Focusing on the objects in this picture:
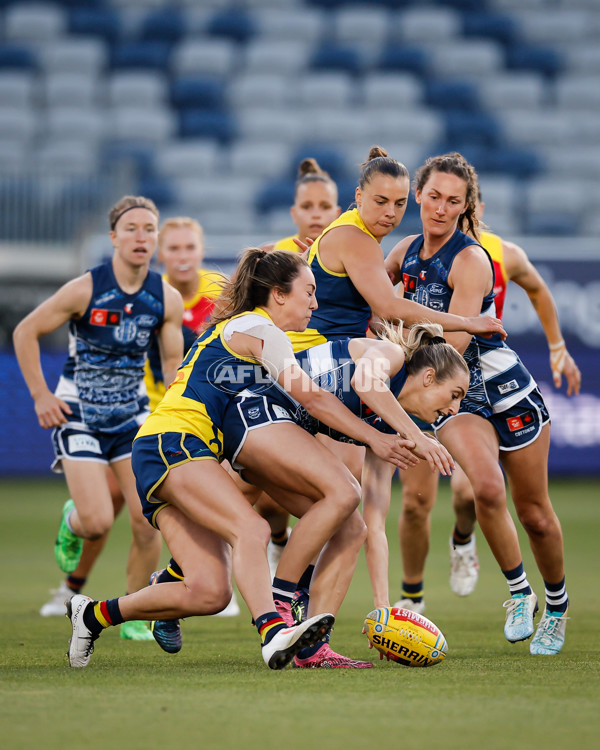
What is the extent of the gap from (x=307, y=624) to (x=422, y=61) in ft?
57.4

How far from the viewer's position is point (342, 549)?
472 centimetres

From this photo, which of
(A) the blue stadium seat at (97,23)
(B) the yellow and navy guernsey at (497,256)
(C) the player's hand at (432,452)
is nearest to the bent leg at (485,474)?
(C) the player's hand at (432,452)

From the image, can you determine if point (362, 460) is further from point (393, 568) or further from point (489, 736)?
point (393, 568)

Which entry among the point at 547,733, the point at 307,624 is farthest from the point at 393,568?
the point at 547,733

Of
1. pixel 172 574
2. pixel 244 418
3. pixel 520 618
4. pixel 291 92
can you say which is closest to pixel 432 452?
pixel 244 418

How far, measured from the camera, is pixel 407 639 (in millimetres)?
4562

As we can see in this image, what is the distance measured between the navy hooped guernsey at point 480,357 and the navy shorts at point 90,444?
189 centimetres

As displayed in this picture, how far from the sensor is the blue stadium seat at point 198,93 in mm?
19609

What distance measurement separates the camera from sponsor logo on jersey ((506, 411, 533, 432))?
5.41m

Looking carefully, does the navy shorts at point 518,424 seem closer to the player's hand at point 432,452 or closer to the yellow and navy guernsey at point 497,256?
the player's hand at point 432,452

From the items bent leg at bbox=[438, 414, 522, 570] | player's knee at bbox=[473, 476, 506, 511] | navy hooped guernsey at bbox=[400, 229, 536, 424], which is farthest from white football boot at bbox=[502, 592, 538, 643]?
navy hooped guernsey at bbox=[400, 229, 536, 424]

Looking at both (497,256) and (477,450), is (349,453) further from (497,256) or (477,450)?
(497,256)

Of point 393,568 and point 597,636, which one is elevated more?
point 597,636

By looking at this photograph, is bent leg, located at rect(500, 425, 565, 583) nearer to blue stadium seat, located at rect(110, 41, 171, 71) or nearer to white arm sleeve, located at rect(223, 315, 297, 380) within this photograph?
white arm sleeve, located at rect(223, 315, 297, 380)
